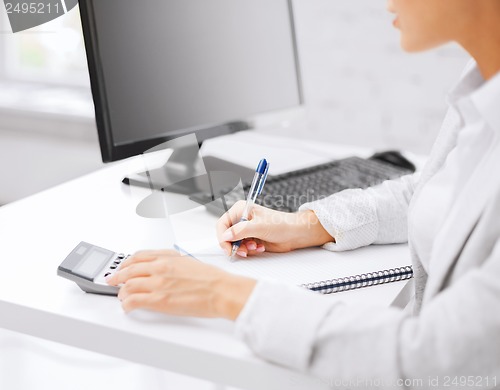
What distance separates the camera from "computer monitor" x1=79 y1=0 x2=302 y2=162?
3.14 feet

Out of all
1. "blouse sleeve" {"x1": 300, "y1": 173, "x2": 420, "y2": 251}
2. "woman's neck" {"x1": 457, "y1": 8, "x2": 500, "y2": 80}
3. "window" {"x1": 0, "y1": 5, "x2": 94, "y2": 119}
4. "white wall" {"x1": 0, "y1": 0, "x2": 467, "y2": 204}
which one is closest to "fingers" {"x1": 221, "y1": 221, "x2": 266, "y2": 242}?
"blouse sleeve" {"x1": 300, "y1": 173, "x2": 420, "y2": 251}

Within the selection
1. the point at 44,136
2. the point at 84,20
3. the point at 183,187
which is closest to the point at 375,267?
the point at 183,187

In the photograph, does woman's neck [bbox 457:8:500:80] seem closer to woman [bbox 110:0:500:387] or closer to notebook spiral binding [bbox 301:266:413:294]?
woman [bbox 110:0:500:387]

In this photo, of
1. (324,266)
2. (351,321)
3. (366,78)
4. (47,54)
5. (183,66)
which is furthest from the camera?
(47,54)

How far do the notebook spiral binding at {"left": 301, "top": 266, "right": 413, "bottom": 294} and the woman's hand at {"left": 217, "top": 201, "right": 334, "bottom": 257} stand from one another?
0.13 m

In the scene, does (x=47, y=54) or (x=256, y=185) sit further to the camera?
(x=47, y=54)

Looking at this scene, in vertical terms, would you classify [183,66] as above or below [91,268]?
above

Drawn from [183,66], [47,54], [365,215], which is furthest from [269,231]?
[47,54]

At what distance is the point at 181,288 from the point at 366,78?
1.53 metres

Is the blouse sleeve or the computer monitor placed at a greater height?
the computer monitor

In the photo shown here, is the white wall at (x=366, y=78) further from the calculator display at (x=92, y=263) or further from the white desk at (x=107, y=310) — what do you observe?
the calculator display at (x=92, y=263)

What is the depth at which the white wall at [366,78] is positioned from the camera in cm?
195

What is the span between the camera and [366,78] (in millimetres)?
2059

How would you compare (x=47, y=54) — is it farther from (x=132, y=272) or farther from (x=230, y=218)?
(x=132, y=272)
